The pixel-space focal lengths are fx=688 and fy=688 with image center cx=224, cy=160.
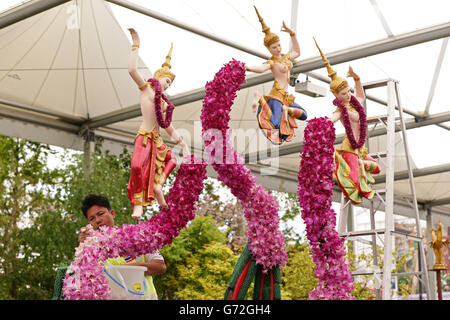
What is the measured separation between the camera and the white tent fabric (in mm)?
8922

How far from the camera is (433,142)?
13312 millimetres

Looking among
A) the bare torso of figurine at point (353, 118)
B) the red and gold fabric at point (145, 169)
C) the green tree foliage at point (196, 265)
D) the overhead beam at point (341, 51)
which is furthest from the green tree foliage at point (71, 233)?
the bare torso of figurine at point (353, 118)

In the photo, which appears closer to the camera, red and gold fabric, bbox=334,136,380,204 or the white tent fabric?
red and gold fabric, bbox=334,136,380,204

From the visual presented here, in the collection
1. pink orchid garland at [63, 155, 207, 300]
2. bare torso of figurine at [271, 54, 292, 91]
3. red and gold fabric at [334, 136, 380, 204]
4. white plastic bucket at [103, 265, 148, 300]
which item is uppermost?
bare torso of figurine at [271, 54, 292, 91]

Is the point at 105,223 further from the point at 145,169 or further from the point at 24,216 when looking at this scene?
the point at 24,216

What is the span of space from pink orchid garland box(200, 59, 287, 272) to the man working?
68 cm

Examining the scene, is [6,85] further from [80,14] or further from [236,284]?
[236,284]

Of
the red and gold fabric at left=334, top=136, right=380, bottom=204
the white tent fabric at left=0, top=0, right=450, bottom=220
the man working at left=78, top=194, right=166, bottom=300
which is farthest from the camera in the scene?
the white tent fabric at left=0, top=0, right=450, bottom=220

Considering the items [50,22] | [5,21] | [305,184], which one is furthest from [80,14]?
[305,184]

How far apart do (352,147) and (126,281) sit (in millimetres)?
2751

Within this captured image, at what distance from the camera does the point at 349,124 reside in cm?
600

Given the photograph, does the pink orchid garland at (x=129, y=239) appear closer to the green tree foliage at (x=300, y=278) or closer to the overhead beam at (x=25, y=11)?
the overhead beam at (x=25, y=11)

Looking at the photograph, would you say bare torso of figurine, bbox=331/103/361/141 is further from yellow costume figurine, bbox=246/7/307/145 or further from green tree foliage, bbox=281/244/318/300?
green tree foliage, bbox=281/244/318/300

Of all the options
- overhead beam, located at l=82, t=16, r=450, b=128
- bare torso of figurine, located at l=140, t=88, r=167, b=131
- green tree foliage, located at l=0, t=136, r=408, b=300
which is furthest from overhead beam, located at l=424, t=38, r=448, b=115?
bare torso of figurine, located at l=140, t=88, r=167, b=131
